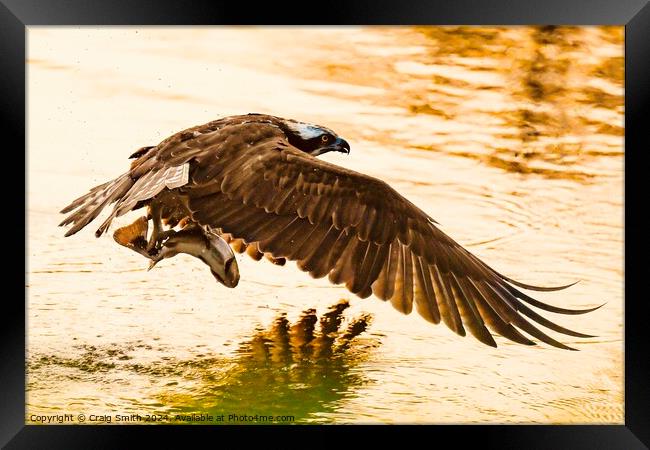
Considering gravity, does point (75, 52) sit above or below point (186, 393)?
above

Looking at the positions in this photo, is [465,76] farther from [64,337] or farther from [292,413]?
[64,337]

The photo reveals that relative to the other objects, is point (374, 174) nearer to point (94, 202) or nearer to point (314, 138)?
point (314, 138)

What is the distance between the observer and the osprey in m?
3.85

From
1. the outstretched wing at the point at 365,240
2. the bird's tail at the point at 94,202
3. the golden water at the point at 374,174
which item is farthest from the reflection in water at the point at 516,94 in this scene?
the bird's tail at the point at 94,202

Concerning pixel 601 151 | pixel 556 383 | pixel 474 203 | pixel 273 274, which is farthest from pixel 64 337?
pixel 601 151

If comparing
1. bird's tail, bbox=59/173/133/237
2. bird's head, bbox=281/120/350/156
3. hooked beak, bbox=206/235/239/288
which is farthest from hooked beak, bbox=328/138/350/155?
bird's tail, bbox=59/173/133/237

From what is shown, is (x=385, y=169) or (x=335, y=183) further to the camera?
(x=385, y=169)

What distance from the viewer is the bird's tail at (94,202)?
13.4 ft

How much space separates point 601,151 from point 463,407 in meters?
1.27

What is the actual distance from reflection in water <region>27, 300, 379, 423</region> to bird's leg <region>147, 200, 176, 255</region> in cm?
43

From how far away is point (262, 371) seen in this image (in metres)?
4.30

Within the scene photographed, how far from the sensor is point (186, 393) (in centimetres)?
428

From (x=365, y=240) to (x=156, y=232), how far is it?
986 mm

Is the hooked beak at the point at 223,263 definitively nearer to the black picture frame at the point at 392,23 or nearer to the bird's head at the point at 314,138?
the bird's head at the point at 314,138
